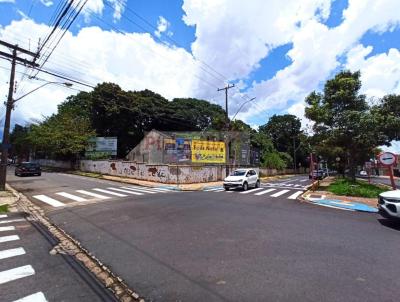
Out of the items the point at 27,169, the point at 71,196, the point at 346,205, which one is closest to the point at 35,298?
the point at 71,196

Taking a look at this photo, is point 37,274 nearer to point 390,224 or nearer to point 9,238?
point 9,238

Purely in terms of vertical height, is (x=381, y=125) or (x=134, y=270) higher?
(x=381, y=125)

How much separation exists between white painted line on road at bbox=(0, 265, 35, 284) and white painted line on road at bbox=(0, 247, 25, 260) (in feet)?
3.27

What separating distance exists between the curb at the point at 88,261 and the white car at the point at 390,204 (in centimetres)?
825

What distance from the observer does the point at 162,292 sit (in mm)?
4852

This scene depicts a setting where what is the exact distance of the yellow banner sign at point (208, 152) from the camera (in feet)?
113

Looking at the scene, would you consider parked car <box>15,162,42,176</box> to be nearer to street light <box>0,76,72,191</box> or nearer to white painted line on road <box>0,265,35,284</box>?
street light <box>0,76,72,191</box>

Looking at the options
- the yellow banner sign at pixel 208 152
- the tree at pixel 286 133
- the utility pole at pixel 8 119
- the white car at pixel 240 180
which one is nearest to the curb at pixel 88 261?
the utility pole at pixel 8 119

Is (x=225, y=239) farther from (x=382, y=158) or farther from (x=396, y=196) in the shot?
(x=382, y=158)

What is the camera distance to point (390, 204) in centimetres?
962

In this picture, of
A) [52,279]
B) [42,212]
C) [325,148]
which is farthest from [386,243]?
[325,148]

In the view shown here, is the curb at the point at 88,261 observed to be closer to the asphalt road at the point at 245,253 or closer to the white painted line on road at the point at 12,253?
the asphalt road at the point at 245,253

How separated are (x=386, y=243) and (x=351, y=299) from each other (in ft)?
13.1

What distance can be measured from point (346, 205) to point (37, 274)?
535 inches
